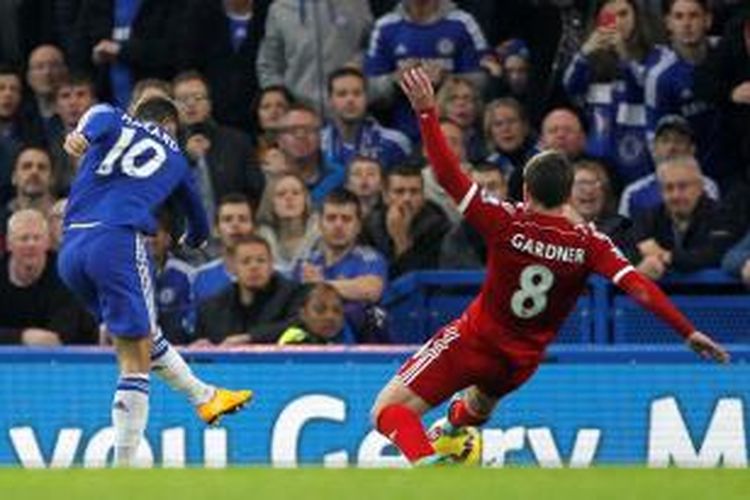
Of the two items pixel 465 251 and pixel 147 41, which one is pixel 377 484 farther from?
pixel 147 41

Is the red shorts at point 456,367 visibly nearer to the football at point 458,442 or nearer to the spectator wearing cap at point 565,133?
the football at point 458,442

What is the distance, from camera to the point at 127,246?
14.3m

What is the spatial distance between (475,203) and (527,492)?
2621 mm

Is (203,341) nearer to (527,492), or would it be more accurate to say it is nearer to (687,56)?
(687,56)

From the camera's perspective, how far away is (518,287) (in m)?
13.8

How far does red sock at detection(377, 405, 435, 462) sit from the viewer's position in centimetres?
1356

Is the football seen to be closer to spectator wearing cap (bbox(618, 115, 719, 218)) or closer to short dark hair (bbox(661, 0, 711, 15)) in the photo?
spectator wearing cap (bbox(618, 115, 719, 218))

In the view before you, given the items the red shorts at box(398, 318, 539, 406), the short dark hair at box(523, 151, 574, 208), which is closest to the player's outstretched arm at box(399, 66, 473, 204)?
the short dark hair at box(523, 151, 574, 208)

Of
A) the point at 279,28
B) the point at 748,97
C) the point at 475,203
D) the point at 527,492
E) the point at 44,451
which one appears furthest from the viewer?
the point at 279,28

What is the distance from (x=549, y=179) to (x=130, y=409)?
216 cm

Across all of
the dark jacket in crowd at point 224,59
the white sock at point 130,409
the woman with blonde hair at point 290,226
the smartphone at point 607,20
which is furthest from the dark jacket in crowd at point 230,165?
the white sock at point 130,409

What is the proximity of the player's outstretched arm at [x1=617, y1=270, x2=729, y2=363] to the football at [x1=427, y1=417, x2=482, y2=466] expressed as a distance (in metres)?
1.38

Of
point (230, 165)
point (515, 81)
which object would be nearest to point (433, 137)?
point (230, 165)

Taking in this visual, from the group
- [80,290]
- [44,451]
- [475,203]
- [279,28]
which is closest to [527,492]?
[475,203]
